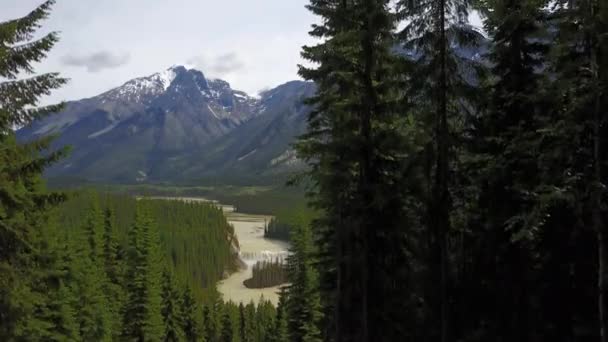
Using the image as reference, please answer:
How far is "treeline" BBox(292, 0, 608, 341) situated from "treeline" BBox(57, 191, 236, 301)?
8983 centimetres

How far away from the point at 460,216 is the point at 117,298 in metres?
32.3

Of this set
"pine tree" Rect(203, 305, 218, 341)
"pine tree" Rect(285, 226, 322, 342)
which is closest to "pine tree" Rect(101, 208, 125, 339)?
"pine tree" Rect(285, 226, 322, 342)

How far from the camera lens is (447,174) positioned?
15.6 m

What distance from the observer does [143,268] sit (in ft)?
120

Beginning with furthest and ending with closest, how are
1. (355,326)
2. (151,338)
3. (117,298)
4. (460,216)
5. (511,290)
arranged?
(117,298) < (151,338) < (355,326) < (460,216) < (511,290)

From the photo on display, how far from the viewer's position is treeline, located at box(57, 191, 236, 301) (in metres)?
121

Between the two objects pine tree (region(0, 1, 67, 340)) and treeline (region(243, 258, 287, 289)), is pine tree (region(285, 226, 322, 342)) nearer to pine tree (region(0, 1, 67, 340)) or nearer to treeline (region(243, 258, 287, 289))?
pine tree (region(0, 1, 67, 340))

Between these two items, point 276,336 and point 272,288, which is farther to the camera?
point 272,288

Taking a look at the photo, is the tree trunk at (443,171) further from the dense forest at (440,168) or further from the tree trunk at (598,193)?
the tree trunk at (598,193)

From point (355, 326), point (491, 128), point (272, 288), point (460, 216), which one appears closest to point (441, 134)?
point (491, 128)

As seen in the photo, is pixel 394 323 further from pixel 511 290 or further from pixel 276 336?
pixel 276 336

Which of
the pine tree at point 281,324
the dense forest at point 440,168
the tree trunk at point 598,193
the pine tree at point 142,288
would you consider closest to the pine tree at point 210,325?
the pine tree at point 281,324

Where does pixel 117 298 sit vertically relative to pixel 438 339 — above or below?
below

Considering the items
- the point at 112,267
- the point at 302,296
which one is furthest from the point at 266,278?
the point at 302,296
